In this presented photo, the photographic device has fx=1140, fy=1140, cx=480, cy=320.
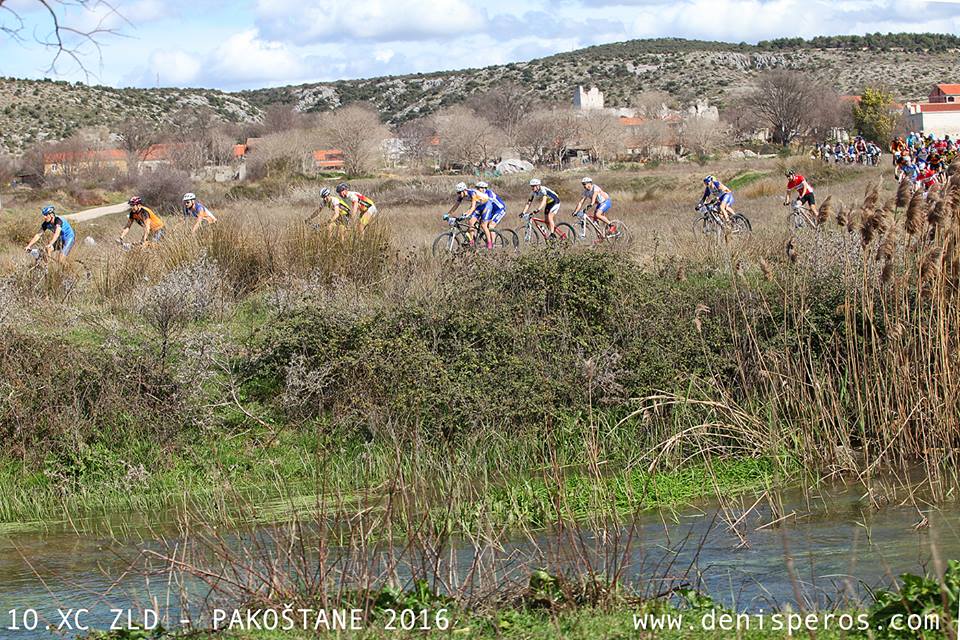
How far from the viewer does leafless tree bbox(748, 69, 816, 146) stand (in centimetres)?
8600

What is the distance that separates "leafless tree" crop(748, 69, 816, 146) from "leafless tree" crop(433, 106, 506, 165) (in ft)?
69.7

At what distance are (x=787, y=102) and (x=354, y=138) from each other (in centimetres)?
3274

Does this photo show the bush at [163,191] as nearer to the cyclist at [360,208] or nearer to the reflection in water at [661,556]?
the cyclist at [360,208]

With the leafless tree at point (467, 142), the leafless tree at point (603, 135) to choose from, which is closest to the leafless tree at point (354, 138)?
the leafless tree at point (467, 142)

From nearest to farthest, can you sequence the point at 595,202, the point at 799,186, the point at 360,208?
the point at 360,208
the point at 595,202
the point at 799,186

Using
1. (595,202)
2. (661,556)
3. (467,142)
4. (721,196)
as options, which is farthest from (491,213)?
(467,142)

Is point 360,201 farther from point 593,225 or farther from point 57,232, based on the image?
point 57,232

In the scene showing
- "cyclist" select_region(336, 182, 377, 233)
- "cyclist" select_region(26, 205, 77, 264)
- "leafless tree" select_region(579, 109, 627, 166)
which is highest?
"leafless tree" select_region(579, 109, 627, 166)

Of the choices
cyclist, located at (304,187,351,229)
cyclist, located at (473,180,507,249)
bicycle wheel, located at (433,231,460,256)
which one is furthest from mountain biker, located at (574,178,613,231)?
cyclist, located at (304,187,351,229)

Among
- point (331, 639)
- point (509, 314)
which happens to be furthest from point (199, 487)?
point (331, 639)

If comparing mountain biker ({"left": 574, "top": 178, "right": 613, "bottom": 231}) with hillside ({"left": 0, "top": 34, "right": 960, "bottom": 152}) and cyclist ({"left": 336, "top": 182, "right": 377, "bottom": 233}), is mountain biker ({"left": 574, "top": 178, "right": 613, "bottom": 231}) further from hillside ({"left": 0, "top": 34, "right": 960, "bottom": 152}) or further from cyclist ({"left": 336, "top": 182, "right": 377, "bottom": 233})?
hillside ({"left": 0, "top": 34, "right": 960, "bottom": 152})

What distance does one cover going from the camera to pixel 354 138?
3164 inches

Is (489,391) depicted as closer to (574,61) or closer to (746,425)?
(746,425)

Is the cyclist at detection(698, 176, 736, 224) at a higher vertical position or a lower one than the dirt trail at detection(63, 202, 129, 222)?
higher
